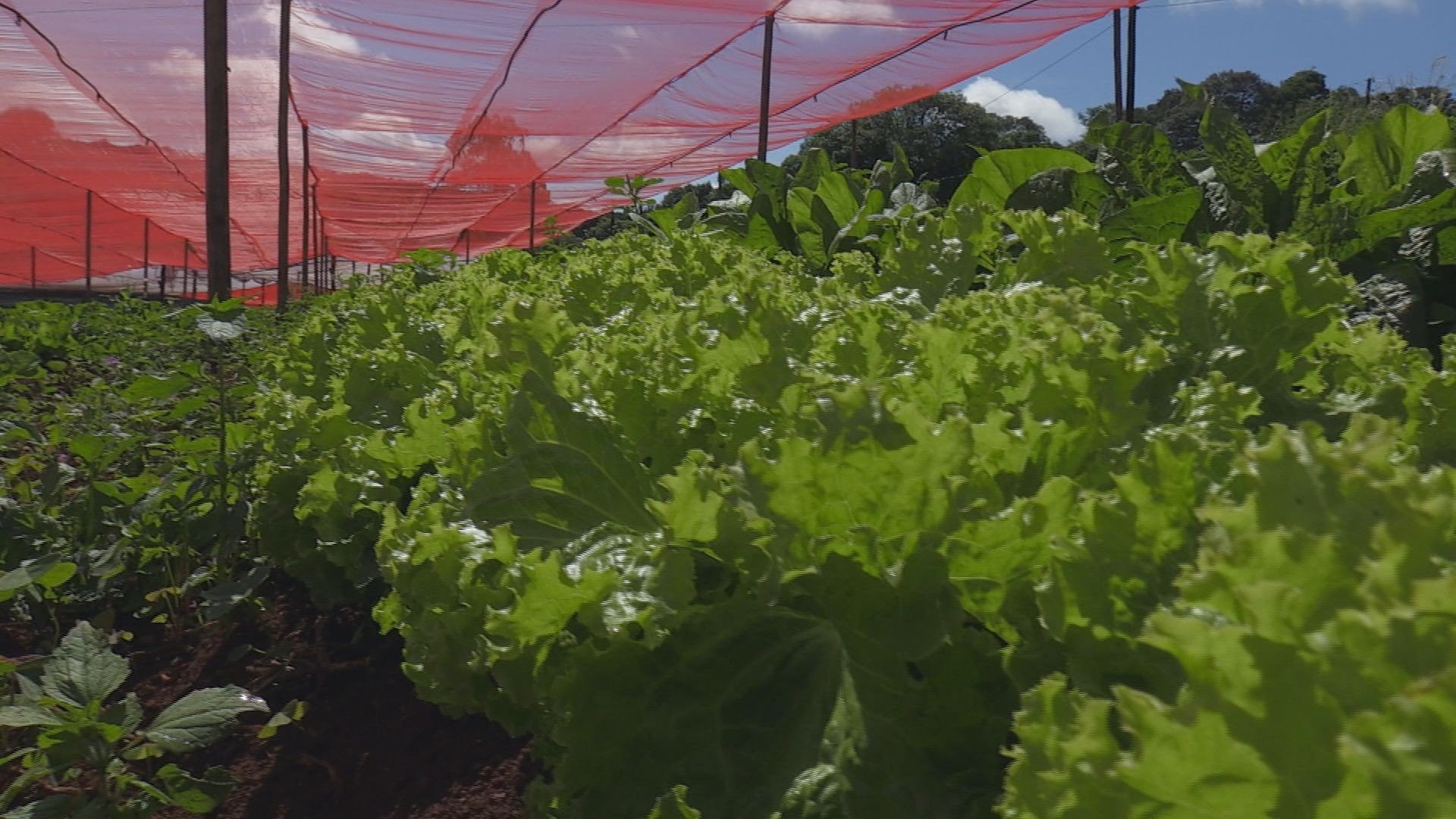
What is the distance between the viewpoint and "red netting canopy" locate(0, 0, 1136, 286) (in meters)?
9.95

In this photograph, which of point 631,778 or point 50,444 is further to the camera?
point 50,444

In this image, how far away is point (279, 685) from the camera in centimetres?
243

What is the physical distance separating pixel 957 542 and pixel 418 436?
4.37 ft

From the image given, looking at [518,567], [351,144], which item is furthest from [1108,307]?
[351,144]

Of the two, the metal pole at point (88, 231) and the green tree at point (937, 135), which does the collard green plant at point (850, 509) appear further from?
the green tree at point (937, 135)

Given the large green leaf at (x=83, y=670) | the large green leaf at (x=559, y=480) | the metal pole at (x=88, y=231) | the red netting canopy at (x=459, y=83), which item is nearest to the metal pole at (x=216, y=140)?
the red netting canopy at (x=459, y=83)

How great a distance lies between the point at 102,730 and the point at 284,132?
30.5 ft

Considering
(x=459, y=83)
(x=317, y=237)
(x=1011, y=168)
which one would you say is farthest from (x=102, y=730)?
(x=317, y=237)

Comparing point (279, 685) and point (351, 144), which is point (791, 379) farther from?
point (351, 144)

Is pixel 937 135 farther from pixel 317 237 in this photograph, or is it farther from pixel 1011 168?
pixel 1011 168

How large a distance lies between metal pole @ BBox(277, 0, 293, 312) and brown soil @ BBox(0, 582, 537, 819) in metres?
6.58

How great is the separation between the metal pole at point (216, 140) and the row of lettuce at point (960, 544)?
6185 millimetres

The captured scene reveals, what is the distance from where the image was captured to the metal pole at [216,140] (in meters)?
7.31

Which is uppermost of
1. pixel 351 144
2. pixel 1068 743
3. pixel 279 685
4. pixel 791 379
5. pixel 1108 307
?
pixel 351 144
